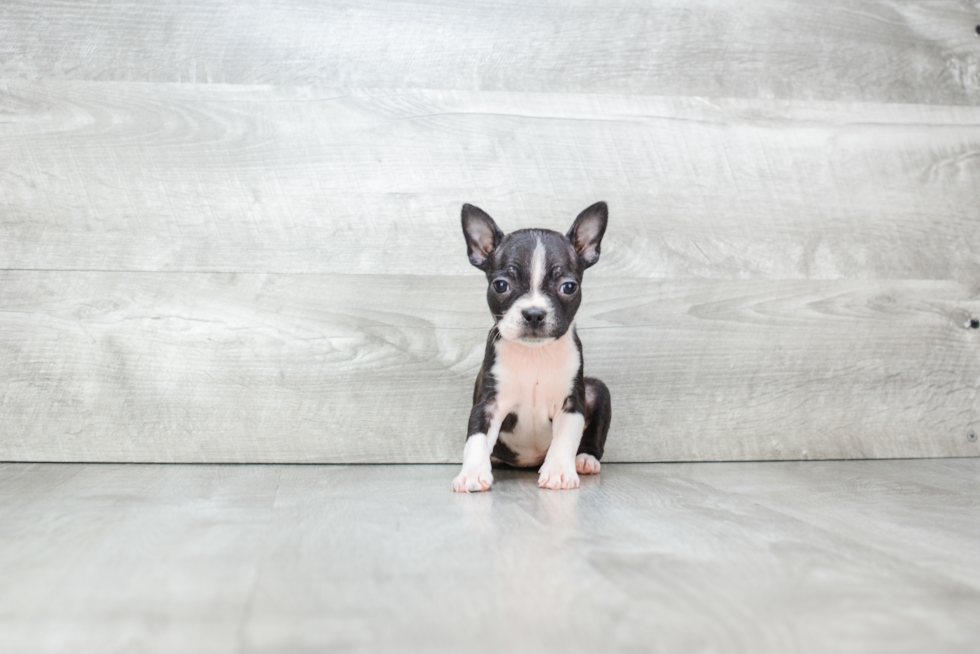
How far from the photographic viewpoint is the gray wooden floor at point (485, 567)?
964 mm

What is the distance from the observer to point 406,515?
1.65m

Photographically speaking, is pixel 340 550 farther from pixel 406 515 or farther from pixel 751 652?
pixel 751 652

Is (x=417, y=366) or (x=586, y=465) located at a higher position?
(x=417, y=366)

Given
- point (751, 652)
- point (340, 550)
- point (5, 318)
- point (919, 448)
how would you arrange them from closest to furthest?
point (751, 652), point (340, 550), point (5, 318), point (919, 448)

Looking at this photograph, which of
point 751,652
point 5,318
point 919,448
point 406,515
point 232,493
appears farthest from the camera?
point 919,448

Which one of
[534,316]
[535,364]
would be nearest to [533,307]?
[534,316]

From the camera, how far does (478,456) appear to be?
1985 millimetres

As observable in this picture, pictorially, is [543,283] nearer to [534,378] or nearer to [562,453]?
[534,378]

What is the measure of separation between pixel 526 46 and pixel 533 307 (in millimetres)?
1065

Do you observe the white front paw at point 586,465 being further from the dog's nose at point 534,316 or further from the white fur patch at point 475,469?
the dog's nose at point 534,316

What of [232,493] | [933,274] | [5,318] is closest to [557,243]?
[232,493]

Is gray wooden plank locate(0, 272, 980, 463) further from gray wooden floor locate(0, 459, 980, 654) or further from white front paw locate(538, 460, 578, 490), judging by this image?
white front paw locate(538, 460, 578, 490)

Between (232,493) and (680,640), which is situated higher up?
(680,640)

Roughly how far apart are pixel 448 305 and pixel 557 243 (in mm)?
540
